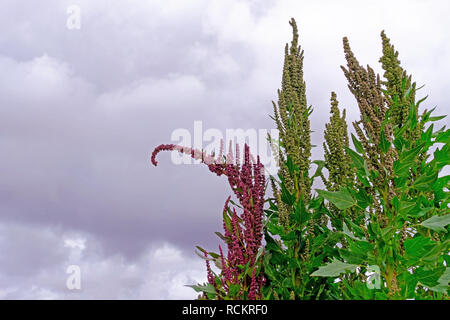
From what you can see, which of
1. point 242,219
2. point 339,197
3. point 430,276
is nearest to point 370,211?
point 339,197

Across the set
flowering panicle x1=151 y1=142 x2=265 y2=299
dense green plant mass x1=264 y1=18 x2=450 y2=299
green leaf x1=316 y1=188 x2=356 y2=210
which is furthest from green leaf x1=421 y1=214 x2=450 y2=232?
flowering panicle x1=151 y1=142 x2=265 y2=299

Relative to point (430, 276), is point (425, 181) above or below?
above

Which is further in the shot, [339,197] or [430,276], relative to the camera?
[339,197]

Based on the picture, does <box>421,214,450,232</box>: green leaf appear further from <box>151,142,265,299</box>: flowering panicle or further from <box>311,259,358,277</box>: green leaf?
<box>151,142,265,299</box>: flowering panicle

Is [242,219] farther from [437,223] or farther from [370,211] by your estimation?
→ [437,223]

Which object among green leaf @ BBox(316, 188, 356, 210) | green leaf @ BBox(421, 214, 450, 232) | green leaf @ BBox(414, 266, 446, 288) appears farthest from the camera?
green leaf @ BBox(316, 188, 356, 210)

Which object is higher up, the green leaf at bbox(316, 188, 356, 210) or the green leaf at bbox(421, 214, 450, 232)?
the green leaf at bbox(316, 188, 356, 210)

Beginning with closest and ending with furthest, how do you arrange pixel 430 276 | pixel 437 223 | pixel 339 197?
pixel 430 276 → pixel 437 223 → pixel 339 197

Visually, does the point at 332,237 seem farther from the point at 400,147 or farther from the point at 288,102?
the point at 288,102

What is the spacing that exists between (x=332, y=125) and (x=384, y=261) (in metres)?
1.52

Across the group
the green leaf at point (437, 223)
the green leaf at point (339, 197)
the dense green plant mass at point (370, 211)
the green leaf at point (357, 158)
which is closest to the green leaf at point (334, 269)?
the dense green plant mass at point (370, 211)

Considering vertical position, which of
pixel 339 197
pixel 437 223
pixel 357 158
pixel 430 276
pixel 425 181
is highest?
pixel 357 158
